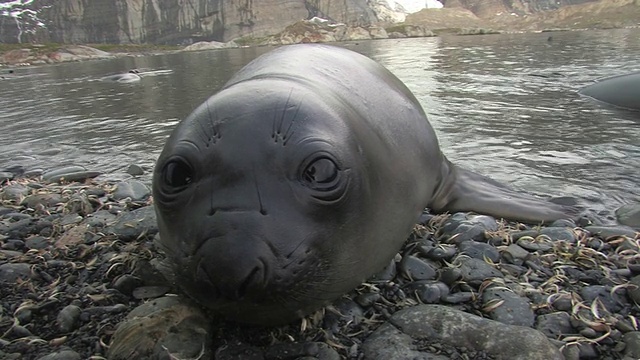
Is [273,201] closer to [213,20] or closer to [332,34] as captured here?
[332,34]

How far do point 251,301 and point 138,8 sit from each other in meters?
104

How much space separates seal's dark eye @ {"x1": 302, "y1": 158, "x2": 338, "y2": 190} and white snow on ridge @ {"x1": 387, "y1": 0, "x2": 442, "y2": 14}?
169 metres

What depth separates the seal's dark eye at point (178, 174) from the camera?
2207 mm

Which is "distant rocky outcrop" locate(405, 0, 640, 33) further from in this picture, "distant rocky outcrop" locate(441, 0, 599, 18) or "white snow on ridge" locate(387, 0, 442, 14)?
"white snow on ridge" locate(387, 0, 442, 14)

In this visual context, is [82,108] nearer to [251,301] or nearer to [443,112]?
[443,112]

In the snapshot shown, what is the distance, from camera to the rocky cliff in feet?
293

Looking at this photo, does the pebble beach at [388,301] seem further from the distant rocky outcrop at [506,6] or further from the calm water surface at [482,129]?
the distant rocky outcrop at [506,6]

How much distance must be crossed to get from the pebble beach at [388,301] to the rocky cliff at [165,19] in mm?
93965

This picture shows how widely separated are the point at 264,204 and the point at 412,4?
7278 inches

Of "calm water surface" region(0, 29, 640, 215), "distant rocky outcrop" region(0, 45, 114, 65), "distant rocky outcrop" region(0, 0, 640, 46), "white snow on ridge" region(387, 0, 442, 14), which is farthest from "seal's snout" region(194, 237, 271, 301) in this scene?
"white snow on ridge" region(387, 0, 442, 14)

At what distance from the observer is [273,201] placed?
208 cm

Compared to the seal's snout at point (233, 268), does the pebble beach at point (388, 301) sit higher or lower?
lower

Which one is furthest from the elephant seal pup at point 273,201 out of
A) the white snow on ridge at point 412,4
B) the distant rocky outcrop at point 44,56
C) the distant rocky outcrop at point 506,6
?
the distant rocky outcrop at point 506,6

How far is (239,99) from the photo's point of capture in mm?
2402
